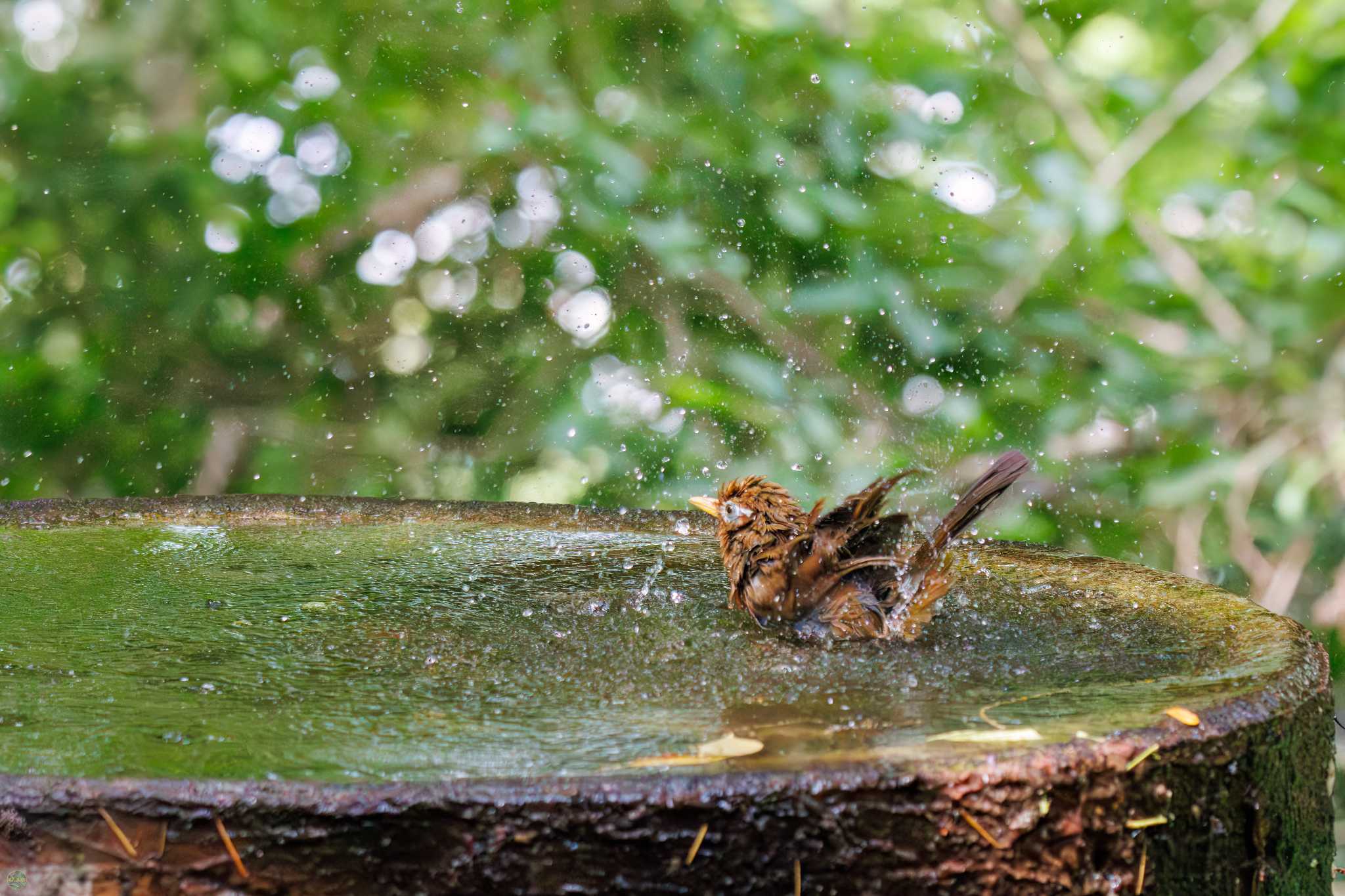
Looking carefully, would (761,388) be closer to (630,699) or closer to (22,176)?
(630,699)

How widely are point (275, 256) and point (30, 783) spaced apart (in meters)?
3.30

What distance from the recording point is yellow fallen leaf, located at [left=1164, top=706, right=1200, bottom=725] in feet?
4.04

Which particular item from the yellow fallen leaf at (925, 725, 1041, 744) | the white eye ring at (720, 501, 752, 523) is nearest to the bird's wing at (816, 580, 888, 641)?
the white eye ring at (720, 501, 752, 523)

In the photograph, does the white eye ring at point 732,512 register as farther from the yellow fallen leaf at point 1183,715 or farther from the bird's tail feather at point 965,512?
the yellow fallen leaf at point 1183,715

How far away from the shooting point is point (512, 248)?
171 inches

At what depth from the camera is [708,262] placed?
375cm

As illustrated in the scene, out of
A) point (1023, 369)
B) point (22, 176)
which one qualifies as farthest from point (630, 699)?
point (22, 176)

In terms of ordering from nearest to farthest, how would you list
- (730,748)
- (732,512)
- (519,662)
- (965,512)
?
(730,748)
(519,662)
(965,512)
(732,512)

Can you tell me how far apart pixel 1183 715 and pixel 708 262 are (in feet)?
8.69

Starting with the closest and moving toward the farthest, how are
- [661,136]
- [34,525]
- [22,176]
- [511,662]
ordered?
[511,662] → [34,525] → [661,136] → [22,176]

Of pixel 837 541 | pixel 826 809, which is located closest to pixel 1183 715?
pixel 826 809

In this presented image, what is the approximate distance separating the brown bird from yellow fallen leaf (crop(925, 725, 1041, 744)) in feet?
1.77

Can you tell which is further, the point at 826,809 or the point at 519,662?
the point at 519,662

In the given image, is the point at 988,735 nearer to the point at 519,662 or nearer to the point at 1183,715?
the point at 1183,715
